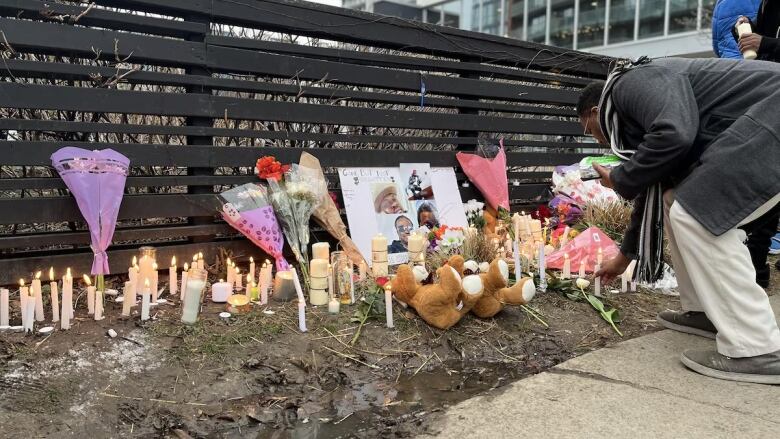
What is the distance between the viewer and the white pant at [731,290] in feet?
7.68

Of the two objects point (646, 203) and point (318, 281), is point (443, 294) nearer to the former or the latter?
point (318, 281)

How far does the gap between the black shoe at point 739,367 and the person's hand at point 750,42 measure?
2.47 m

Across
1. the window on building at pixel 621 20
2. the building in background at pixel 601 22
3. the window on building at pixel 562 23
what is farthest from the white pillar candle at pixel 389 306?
the window on building at pixel 562 23

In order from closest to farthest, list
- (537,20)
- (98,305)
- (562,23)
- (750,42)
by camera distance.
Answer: (98,305), (750,42), (562,23), (537,20)

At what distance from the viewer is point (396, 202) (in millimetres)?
4371

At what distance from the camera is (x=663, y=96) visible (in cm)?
241

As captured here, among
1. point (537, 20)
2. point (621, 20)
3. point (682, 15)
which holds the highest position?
point (537, 20)

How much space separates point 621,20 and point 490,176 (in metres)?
16.1

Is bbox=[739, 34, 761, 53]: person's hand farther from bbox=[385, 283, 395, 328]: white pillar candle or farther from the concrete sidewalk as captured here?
bbox=[385, 283, 395, 328]: white pillar candle

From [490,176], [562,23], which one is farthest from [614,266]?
[562,23]

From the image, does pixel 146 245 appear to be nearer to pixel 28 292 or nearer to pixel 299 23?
pixel 28 292

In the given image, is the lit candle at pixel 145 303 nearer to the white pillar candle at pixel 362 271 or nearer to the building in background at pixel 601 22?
the white pillar candle at pixel 362 271

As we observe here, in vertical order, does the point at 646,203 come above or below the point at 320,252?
above

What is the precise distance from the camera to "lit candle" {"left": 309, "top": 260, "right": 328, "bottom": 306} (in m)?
3.04
